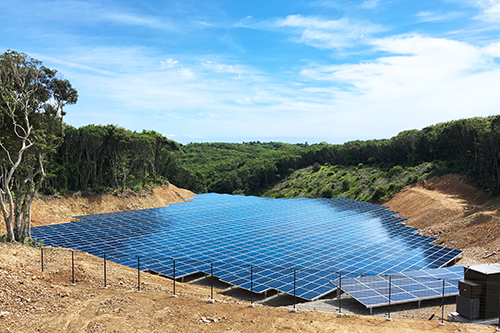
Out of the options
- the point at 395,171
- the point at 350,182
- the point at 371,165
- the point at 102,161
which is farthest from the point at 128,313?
the point at 371,165

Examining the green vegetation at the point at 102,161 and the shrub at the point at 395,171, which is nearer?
the green vegetation at the point at 102,161

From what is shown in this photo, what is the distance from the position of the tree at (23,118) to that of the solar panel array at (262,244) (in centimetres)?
666

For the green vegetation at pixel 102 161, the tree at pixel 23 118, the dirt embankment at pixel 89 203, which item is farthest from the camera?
the green vegetation at pixel 102 161

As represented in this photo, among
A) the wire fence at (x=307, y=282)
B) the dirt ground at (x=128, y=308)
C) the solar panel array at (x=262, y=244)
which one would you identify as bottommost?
the solar panel array at (x=262, y=244)

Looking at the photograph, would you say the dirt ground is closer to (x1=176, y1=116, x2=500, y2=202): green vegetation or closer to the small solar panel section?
the small solar panel section

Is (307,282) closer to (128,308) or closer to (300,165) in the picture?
(128,308)

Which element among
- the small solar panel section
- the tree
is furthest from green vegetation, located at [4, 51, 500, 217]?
the small solar panel section

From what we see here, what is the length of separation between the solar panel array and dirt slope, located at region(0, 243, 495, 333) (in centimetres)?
229

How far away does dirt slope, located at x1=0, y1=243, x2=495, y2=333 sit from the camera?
13.7 m

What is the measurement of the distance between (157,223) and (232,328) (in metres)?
31.8

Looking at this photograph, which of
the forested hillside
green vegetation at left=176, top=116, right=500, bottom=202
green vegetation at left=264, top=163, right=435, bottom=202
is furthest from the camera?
green vegetation at left=264, top=163, right=435, bottom=202

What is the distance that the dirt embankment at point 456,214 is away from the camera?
31266mm

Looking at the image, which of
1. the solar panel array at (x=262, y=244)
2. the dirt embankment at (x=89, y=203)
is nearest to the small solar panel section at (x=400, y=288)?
the solar panel array at (x=262, y=244)

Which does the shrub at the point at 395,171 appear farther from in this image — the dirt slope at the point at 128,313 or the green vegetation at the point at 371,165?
the dirt slope at the point at 128,313
